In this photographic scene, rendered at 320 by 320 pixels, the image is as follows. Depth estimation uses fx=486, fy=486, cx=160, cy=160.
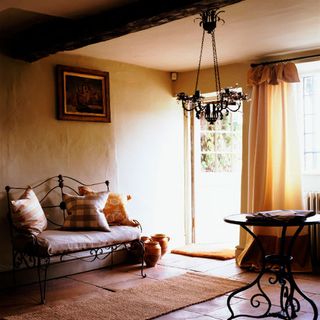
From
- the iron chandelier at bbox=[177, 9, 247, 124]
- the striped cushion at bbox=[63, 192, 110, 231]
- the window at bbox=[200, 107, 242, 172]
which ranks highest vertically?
the iron chandelier at bbox=[177, 9, 247, 124]

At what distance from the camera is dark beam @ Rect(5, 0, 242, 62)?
10.3ft

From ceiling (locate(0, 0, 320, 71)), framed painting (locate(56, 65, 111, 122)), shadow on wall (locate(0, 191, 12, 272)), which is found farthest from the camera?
framed painting (locate(56, 65, 111, 122))

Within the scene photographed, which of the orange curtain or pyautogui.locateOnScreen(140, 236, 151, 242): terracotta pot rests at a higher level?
the orange curtain

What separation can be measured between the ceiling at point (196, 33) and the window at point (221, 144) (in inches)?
39.2

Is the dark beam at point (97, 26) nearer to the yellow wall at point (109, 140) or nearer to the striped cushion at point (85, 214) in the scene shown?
the yellow wall at point (109, 140)

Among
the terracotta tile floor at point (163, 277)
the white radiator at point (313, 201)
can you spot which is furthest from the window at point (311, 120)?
the terracotta tile floor at point (163, 277)

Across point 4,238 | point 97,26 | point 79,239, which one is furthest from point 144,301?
point 97,26

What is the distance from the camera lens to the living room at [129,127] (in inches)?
177

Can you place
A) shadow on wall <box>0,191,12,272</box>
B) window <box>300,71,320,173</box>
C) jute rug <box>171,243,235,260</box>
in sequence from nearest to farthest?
shadow on wall <box>0,191,12,272</box>
window <box>300,71,320,173</box>
jute rug <box>171,243,235,260</box>

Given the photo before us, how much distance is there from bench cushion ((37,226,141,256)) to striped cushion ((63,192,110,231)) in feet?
0.26

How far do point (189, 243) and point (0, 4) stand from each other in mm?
4121

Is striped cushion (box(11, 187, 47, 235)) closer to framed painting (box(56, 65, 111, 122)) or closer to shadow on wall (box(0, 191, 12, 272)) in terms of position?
shadow on wall (box(0, 191, 12, 272))

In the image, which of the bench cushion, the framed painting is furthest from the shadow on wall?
the framed painting

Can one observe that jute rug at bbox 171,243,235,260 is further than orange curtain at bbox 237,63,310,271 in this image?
Yes
